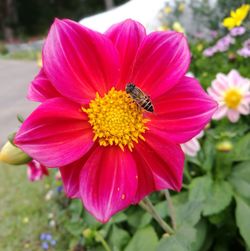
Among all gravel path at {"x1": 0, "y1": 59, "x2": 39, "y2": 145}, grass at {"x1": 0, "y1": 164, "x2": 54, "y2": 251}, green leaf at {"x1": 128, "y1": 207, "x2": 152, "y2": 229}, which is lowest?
gravel path at {"x1": 0, "y1": 59, "x2": 39, "y2": 145}

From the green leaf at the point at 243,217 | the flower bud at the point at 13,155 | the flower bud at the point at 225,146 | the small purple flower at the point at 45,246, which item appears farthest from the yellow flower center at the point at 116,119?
the small purple flower at the point at 45,246

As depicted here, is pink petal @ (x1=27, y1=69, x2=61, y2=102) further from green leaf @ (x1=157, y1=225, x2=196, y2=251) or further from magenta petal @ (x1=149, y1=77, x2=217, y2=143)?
green leaf @ (x1=157, y1=225, x2=196, y2=251)

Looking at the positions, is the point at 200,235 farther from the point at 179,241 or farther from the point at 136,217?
the point at 179,241

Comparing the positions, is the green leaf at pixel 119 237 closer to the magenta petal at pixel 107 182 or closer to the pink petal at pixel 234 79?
the pink petal at pixel 234 79

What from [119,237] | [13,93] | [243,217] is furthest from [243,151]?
[13,93]

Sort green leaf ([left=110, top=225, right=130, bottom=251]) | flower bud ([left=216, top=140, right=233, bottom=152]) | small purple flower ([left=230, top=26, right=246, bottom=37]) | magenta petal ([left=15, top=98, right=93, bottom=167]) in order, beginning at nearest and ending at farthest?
magenta petal ([left=15, top=98, right=93, bottom=167]) < flower bud ([left=216, top=140, right=233, bottom=152]) < green leaf ([left=110, top=225, right=130, bottom=251]) < small purple flower ([left=230, top=26, right=246, bottom=37])

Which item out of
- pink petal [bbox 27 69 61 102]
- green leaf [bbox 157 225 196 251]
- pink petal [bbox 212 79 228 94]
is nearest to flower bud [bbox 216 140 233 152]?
pink petal [bbox 212 79 228 94]

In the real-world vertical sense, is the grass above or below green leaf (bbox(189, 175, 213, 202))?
below
